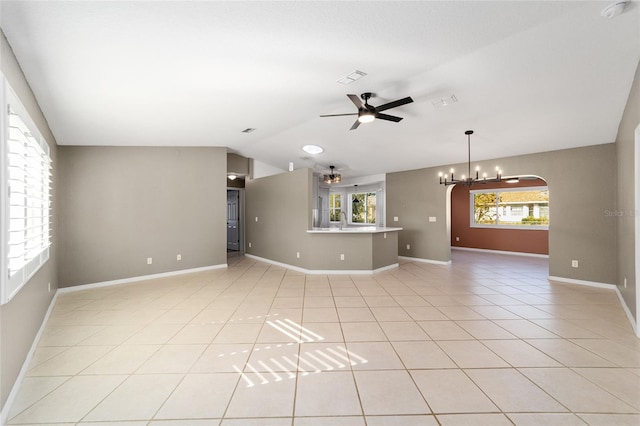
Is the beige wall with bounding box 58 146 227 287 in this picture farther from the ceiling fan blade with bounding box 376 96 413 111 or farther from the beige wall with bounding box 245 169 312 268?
the ceiling fan blade with bounding box 376 96 413 111

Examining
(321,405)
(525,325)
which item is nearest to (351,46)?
(321,405)

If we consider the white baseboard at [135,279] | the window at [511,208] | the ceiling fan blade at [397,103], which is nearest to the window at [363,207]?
the window at [511,208]

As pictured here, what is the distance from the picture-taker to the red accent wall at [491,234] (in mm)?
7969

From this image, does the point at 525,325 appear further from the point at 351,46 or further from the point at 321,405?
the point at 351,46

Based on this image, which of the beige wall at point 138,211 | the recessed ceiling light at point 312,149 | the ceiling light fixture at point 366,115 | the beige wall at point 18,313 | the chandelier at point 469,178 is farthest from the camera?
the recessed ceiling light at point 312,149

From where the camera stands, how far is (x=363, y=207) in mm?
10055

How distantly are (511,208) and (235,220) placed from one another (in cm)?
913

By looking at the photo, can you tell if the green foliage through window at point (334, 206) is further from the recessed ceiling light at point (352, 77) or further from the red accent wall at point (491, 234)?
the recessed ceiling light at point (352, 77)

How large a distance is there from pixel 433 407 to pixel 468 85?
3.46 m

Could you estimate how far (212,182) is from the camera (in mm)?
5805

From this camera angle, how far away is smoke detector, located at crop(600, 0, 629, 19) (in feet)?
6.28

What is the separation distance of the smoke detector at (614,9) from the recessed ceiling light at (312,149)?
4.71m

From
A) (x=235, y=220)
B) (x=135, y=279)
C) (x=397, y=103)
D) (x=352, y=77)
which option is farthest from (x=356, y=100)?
(x=235, y=220)

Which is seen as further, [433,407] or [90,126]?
[90,126]
